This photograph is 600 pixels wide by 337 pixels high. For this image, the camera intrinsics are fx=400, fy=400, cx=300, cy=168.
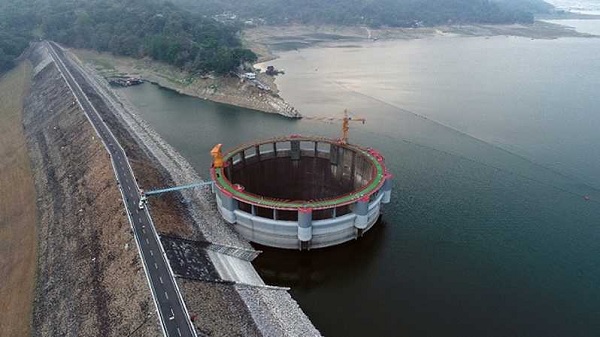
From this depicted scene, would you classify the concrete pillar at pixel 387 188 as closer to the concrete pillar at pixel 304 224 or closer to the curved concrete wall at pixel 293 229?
the curved concrete wall at pixel 293 229

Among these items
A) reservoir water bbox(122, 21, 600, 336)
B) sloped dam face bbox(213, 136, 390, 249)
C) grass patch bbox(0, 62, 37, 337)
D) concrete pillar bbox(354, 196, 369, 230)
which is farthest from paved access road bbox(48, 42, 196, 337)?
concrete pillar bbox(354, 196, 369, 230)

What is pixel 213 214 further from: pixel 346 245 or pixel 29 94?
pixel 29 94

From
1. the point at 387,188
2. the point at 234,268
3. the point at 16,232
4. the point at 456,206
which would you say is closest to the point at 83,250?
the point at 16,232

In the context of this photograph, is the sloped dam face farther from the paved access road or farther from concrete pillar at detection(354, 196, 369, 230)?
the paved access road

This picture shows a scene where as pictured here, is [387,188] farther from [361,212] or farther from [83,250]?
[83,250]

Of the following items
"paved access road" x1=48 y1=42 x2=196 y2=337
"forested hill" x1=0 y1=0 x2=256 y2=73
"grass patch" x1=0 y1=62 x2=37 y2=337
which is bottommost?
"grass patch" x1=0 y1=62 x2=37 y2=337

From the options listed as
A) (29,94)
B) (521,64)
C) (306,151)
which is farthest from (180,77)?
(521,64)
